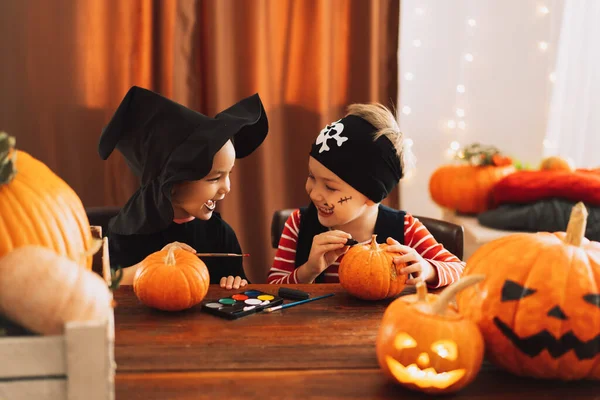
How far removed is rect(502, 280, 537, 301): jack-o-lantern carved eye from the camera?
82 cm

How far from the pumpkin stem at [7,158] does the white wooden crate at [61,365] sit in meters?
0.23

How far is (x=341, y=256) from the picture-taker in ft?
5.65

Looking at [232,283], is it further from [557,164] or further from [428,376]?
[557,164]

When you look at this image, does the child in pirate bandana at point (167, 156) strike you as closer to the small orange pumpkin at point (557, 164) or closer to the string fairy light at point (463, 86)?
the small orange pumpkin at point (557, 164)

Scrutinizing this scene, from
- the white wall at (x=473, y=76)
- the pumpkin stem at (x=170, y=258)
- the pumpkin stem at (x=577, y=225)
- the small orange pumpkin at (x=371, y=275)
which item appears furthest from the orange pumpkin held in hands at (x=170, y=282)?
the white wall at (x=473, y=76)

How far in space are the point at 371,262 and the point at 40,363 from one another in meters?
0.69

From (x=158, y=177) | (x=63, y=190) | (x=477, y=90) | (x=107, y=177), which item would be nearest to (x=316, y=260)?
(x=158, y=177)

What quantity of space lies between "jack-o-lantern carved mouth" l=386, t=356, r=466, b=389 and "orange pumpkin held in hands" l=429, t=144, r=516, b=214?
6.33 feet

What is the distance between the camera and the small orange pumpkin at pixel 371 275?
114 centimetres

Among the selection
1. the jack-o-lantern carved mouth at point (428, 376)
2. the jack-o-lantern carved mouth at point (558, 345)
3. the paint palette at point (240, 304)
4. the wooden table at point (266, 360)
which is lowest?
the paint palette at point (240, 304)

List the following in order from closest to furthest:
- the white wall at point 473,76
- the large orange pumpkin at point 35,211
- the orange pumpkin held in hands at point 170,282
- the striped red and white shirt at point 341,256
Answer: the large orange pumpkin at point 35,211, the orange pumpkin held in hands at point 170,282, the striped red and white shirt at point 341,256, the white wall at point 473,76

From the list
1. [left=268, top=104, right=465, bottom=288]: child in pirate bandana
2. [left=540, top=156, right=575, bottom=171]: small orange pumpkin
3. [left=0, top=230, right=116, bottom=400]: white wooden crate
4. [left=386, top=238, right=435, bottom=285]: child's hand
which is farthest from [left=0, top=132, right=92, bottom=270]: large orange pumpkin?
[left=540, top=156, right=575, bottom=171]: small orange pumpkin

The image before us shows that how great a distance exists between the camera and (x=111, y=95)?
2512 millimetres

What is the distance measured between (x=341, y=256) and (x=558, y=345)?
3.12 feet
